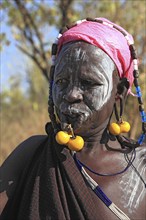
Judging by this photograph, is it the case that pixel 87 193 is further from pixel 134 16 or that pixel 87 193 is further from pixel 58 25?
pixel 134 16

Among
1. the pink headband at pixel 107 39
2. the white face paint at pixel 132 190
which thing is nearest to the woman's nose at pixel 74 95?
the pink headband at pixel 107 39

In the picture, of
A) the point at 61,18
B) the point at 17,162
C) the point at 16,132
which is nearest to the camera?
the point at 17,162

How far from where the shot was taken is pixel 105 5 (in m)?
6.30

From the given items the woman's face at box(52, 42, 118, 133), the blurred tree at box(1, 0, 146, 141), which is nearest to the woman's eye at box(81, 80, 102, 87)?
the woman's face at box(52, 42, 118, 133)

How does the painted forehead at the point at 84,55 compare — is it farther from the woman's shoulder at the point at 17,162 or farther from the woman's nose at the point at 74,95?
the woman's shoulder at the point at 17,162

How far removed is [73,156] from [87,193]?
19 centimetres

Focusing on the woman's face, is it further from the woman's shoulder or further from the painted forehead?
the woman's shoulder

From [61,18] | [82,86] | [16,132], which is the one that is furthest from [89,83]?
[16,132]

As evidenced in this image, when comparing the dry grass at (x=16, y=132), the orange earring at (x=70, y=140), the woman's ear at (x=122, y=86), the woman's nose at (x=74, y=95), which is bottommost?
the dry grass at (x=16, y=132)

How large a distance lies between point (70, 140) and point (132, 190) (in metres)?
0.41

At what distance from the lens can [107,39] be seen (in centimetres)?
192

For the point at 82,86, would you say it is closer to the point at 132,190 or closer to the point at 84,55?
the point at 84,55

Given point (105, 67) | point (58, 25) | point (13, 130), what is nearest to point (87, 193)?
point (105, 67)

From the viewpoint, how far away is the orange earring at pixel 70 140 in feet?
5.89
